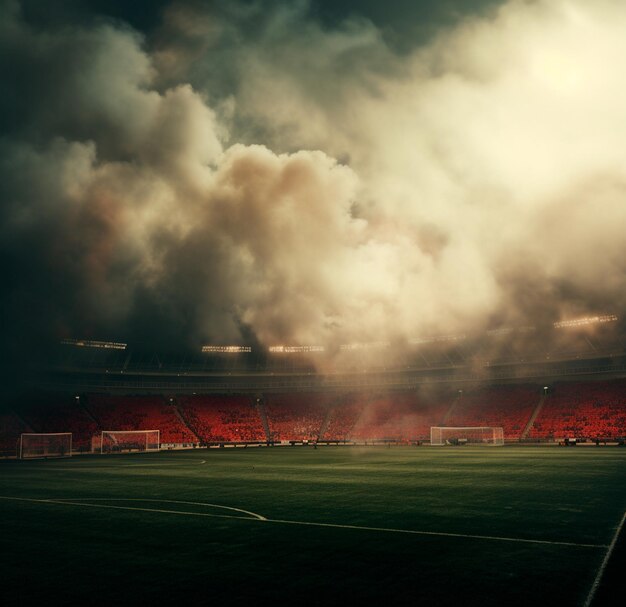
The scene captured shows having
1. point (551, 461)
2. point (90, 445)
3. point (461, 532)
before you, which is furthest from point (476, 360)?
point (461, 532)

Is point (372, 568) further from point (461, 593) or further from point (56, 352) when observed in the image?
point (56, 352)

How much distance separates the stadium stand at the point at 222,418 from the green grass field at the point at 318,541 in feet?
172

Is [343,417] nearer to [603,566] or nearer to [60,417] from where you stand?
[60,417]

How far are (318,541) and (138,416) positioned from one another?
226 feet

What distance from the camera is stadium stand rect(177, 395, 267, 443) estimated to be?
81.4m

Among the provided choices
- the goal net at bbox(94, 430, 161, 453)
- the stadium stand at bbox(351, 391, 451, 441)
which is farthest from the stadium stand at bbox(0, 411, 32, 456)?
the stadium stand at bbox(351, 391, 451, 441)

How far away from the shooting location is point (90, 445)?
65.2 m

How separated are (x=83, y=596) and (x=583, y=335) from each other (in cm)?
8445

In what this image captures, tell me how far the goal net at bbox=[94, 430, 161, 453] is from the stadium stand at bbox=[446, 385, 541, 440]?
4010cm

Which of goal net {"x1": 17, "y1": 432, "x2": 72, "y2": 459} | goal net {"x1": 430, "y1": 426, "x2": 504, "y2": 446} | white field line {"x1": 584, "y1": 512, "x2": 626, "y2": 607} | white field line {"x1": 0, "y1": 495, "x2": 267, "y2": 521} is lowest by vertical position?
goal net {"x1": 430, "y1": 426, "x2": 504, "y2": 446}

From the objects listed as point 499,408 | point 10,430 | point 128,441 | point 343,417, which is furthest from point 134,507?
point 343,417

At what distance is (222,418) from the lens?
281 feet

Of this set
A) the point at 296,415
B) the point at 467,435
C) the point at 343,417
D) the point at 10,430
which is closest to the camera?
the point at 10,430

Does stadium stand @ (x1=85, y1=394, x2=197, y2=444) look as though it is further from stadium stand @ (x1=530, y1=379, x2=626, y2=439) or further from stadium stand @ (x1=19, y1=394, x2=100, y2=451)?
stadium stand @ (x1=530, y1=379, x2=626, y2=439)
